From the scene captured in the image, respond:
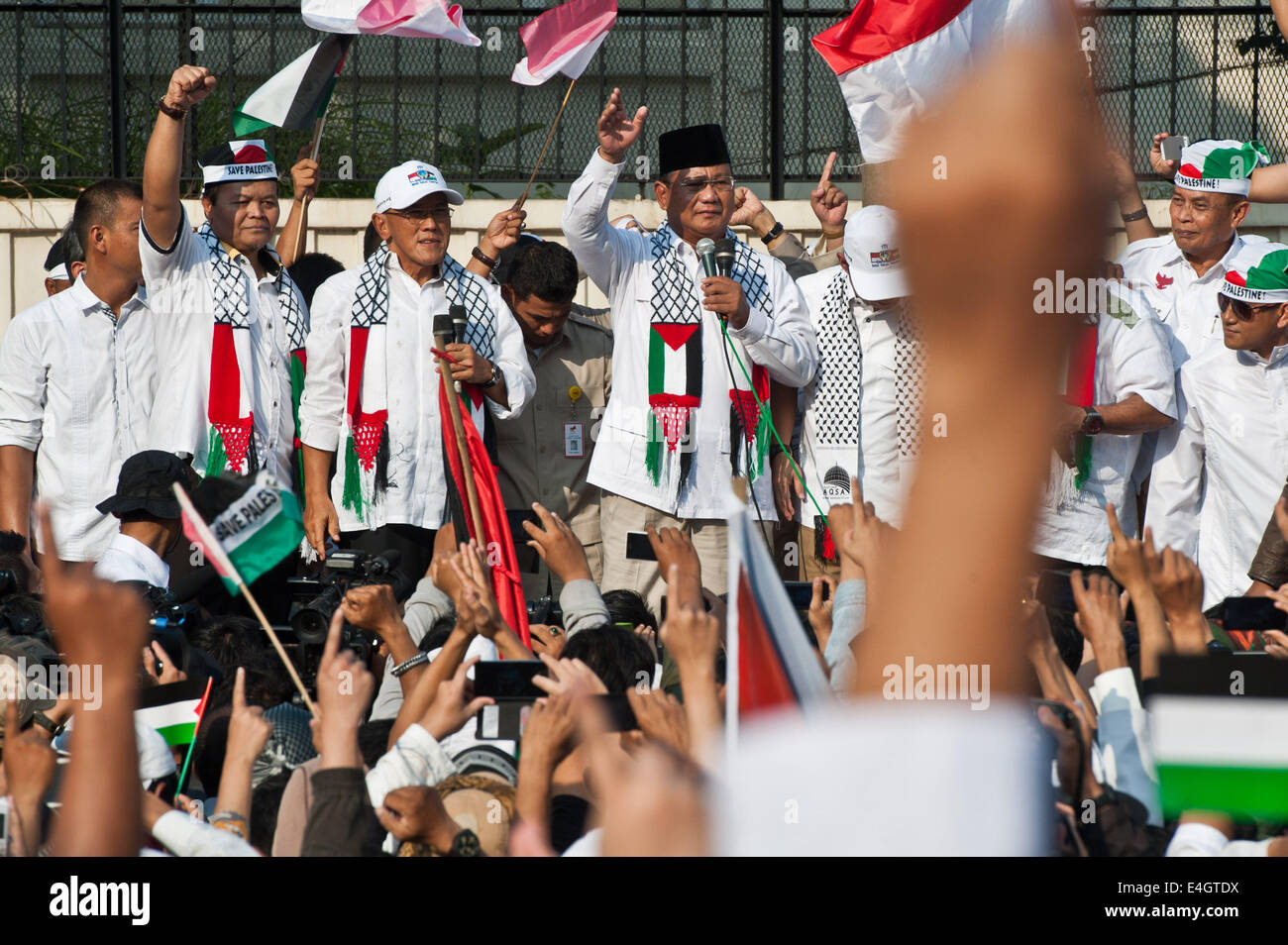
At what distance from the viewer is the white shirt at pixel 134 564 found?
173 inches

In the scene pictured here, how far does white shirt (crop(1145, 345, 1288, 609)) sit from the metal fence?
251 cm

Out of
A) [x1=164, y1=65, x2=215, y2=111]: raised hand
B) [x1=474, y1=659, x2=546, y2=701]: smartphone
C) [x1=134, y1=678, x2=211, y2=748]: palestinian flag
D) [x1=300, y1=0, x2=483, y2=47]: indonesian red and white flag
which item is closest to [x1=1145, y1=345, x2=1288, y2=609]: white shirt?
[x1=474, y1=659, x2=546, y2=701]: smartphone

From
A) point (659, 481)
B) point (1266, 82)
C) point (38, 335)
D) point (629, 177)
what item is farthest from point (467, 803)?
point (1266, 82)

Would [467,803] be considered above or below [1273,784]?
below

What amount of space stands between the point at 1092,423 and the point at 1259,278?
0.78 m

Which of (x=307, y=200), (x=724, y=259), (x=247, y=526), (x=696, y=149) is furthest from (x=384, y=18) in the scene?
(x=247, y=526)

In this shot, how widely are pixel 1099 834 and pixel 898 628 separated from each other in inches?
85.1

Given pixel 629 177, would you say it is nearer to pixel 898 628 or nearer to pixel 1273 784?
pixel 1273 784

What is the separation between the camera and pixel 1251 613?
4012 mm

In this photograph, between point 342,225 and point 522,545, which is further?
point 342,225

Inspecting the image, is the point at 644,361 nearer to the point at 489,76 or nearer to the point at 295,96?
the point at 295,96

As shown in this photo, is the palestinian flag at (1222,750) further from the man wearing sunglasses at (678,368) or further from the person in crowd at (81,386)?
the person in crowd at (81,386)

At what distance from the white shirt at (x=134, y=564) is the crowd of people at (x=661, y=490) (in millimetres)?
16
